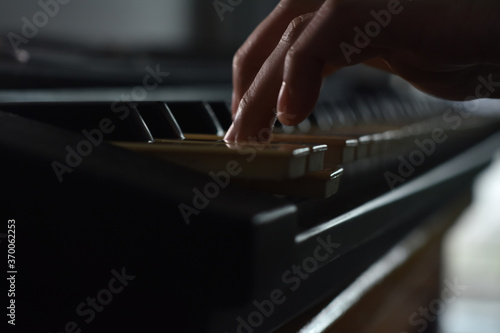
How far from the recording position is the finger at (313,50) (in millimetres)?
478

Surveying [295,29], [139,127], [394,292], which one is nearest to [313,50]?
[295,29]

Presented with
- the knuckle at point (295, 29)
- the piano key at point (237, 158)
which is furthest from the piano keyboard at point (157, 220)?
the knuckle at point (295, 29)

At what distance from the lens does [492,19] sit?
53 cm

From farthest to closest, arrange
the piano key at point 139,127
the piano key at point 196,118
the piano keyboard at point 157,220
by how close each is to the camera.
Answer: the piano key at point 196,118 → the piano key at point 139,127 → the piano keyboard at point 157,220

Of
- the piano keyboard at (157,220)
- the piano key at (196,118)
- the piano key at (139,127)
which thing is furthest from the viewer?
the piano key at (196,118)

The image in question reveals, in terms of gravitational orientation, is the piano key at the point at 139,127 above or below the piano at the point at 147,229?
above

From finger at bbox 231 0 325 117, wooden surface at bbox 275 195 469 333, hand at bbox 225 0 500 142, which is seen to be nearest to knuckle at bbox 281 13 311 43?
hand at bbox 225 0 500 142

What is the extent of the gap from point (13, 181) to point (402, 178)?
0.50m

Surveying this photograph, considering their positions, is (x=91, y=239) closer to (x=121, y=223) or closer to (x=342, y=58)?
(x=121, y=223)

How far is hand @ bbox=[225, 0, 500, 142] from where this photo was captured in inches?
18.9

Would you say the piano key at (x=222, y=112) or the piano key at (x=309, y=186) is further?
the piano key at (x=222, y=112)

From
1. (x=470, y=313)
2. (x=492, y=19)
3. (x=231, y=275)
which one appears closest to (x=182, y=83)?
(x=492, y=19)

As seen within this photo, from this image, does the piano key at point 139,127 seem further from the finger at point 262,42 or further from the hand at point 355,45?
the finger at point 262,42

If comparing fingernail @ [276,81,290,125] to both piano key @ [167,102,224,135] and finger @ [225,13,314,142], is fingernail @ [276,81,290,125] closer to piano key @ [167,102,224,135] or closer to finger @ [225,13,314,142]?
finger @ [225,13,314,142]
